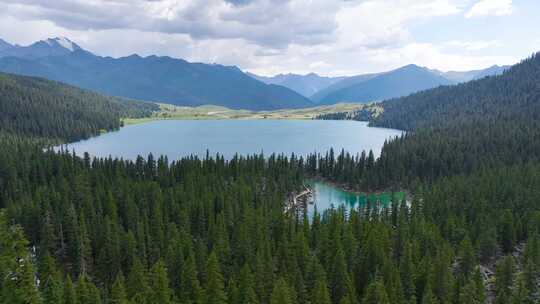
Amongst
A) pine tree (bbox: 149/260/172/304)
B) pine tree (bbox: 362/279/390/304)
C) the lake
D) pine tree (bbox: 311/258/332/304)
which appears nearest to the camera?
pine tree (bbox: 149/260/172/304)

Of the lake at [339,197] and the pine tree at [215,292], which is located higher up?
the pine tree at [215,292]

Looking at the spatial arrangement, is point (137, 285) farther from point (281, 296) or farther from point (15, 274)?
point (281, 296)

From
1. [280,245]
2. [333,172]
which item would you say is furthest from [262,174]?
[280,245]

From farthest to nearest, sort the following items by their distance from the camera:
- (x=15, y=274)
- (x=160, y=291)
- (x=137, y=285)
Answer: (x=137, y=285)
(x=160, y=291)
(x=15, y=274)

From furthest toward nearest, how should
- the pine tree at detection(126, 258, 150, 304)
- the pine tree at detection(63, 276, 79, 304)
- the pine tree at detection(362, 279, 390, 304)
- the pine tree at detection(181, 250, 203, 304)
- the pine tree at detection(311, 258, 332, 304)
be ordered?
the pine tree at detection(181, 250, 203, 304)
the pine tree at detection(126, 258, 150, 304)
the pine tree at detection(311, 258, 332, 304)
the pine tree at detection(362, 279, 390, 304)
the pine tree at detection(63, 276, 79, 304)

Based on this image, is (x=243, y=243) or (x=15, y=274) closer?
(x=15, y=274)

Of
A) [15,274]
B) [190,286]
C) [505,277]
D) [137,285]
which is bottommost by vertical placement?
[505,277]

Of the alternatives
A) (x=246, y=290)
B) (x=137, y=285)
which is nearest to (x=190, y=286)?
(x=137, y=285)

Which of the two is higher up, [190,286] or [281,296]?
[281,296]

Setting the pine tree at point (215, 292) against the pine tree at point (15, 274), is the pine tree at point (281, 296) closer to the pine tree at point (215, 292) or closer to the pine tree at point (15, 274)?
the pine tree at point (215, 292)

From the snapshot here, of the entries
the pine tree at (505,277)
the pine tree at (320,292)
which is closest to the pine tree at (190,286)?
the pine tree at (320,292)

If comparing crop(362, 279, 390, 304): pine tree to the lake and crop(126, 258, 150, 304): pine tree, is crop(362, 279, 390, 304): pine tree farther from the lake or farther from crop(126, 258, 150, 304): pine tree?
the lake

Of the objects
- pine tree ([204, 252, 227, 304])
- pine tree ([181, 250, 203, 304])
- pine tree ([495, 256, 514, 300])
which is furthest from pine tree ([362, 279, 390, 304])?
pine tree ([495, 256, 514, 300])
